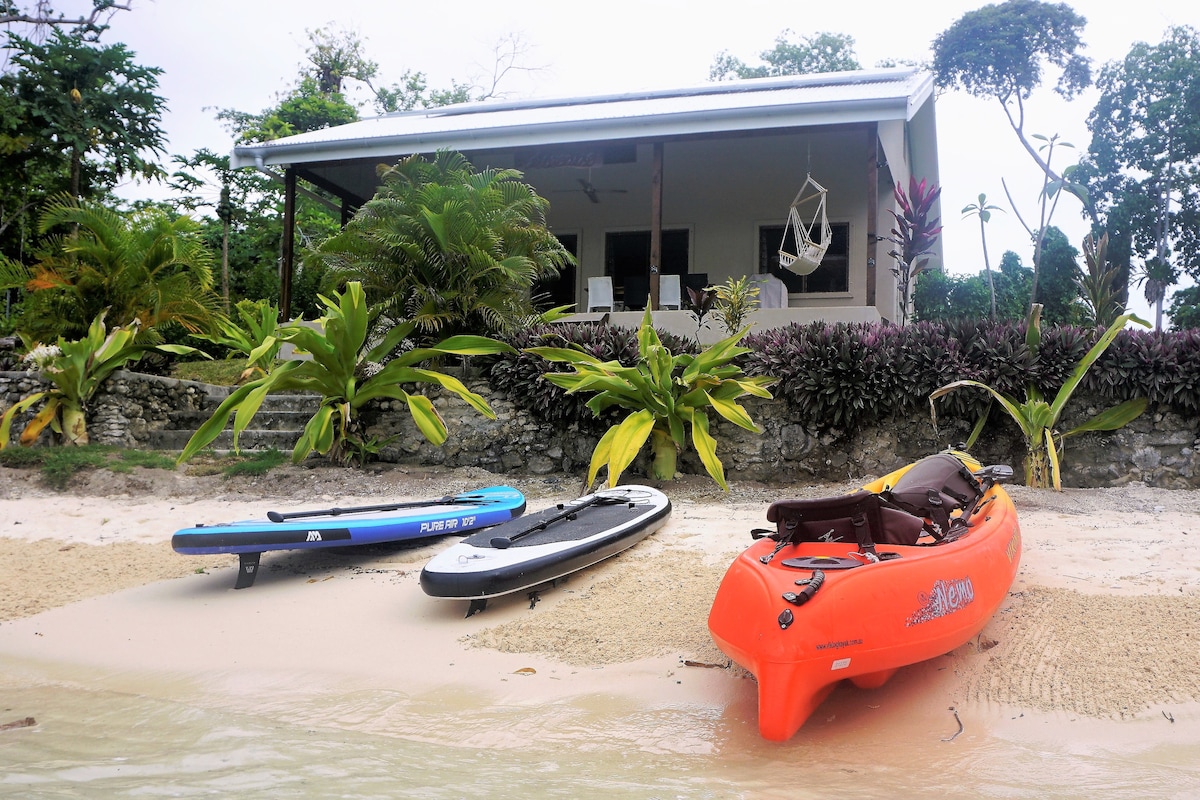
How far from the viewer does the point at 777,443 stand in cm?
764

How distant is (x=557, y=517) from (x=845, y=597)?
8.33 feet

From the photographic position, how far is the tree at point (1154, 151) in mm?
21766

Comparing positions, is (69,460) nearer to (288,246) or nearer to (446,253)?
(446,253)

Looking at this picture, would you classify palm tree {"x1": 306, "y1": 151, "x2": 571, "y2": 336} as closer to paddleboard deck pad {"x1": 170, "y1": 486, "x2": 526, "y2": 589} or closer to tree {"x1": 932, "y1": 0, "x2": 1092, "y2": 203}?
paddleboard deck pad {"x1": 170, "y1": 486, "x2": 526, "y2": 589}

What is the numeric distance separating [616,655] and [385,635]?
4.21 ft

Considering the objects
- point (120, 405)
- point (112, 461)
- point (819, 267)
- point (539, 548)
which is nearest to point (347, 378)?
point (112, 461)

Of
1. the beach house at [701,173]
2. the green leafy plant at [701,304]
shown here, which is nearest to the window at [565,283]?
the beach house at [701,173]

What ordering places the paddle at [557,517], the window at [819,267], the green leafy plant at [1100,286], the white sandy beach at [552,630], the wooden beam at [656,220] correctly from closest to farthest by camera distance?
the white sandy beach at [552,630]
the paddle at [557,517]
the green leafy plant at [1100,286]
the wooden beam at [656,220]
the window at [819,267]

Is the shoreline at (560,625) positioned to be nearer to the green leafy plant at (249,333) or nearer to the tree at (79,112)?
the green leafy plant at (249,333)

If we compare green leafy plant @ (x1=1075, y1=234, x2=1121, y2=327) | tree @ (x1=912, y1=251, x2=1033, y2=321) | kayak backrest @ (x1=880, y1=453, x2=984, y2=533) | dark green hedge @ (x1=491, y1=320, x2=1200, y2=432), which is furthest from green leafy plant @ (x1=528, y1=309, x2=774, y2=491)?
tree @ (x1=912, y1=251, x2=1033, y2=321)

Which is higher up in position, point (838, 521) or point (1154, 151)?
point (1154, 151)

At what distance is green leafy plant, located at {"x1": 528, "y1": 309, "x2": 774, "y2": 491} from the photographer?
6809 mm

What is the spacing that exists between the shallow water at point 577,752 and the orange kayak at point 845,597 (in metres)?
0.20

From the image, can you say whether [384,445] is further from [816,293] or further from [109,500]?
[816,293]
